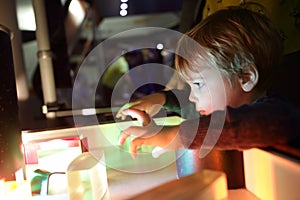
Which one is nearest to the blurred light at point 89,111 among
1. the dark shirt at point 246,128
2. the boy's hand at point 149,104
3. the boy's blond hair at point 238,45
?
the boy's hand at point 149,104

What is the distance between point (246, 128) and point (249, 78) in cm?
15

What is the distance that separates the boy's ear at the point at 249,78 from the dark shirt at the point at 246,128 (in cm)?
8

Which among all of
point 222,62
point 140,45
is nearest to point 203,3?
point 140,45

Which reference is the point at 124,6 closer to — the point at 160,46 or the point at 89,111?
the point at 160,46

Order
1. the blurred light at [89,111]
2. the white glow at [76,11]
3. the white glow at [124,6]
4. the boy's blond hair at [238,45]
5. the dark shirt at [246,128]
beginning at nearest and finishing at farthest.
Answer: the dark shirt at [246,128] → the boy's blond hair at [238,45] → the blurred light at [89,111] → the white glow at [124,6] → the white glow at [76,11]

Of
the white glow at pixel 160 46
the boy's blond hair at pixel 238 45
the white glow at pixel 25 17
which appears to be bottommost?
the boy's blond hair at pixel 238 45

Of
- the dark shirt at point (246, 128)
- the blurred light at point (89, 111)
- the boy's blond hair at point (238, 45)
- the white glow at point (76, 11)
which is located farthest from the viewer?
the white glow at point (76, 11)

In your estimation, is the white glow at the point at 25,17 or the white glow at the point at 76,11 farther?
the white glow at the point at 76,11

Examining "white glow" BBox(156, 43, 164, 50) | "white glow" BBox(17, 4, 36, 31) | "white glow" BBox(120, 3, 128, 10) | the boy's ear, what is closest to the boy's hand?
the boy's ear

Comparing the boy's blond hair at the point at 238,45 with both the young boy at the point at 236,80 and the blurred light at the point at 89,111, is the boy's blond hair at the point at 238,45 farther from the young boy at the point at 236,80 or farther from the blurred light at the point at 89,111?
the blurred light at the point at 89,111

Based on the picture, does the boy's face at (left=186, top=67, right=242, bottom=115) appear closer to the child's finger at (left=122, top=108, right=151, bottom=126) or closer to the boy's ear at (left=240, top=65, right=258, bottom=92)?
the boy's ear at (left=240, top=65, right=258, bottom=92)

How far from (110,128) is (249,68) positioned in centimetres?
27

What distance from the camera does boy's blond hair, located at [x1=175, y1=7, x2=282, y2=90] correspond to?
0.49 metres

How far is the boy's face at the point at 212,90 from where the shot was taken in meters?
0.51
